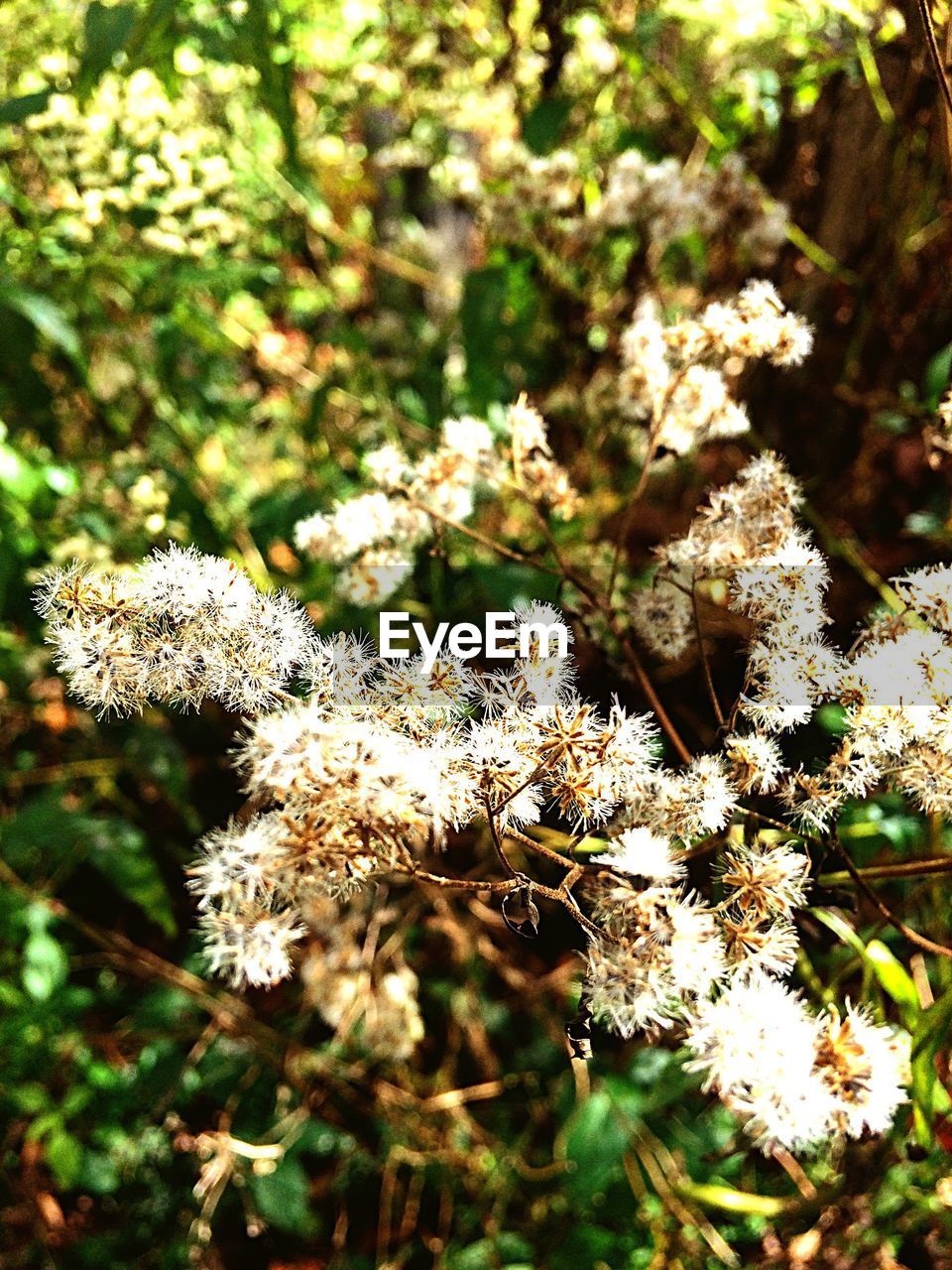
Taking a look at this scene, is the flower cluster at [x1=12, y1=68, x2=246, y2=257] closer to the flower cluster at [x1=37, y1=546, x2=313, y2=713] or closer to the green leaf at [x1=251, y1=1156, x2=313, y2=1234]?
the flower cluster at [x1=37, y1=546, x2=313, y2=713]

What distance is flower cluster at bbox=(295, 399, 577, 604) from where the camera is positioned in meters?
0.83

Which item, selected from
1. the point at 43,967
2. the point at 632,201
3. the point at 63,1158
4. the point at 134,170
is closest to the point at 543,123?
the point at 632,201

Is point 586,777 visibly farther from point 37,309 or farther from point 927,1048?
point 37,309

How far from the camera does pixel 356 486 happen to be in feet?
4.44

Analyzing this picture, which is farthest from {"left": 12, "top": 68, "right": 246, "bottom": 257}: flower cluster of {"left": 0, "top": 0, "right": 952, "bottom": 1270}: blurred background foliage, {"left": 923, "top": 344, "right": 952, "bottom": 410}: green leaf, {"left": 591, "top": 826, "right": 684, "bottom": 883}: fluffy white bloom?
{"left": 591, "top": 826, "right": 684, "bottom": 883}: fluffy white bloom

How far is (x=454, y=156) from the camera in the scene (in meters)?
1.51

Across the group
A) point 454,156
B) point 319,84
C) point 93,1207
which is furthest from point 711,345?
point 319,84

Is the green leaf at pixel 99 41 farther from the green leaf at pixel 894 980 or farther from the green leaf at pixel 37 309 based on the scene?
the green leaf at pixel 894 980

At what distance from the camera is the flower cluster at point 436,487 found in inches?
32.6

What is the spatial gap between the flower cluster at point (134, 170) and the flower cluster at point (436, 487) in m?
0.53

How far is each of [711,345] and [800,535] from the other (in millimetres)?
188

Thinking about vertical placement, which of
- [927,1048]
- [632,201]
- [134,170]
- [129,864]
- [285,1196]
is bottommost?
[285,1196]

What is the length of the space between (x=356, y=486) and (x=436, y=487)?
54cm

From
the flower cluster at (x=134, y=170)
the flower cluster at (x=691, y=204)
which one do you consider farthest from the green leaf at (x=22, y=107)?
the flower cluster at (x=691, y=204)
